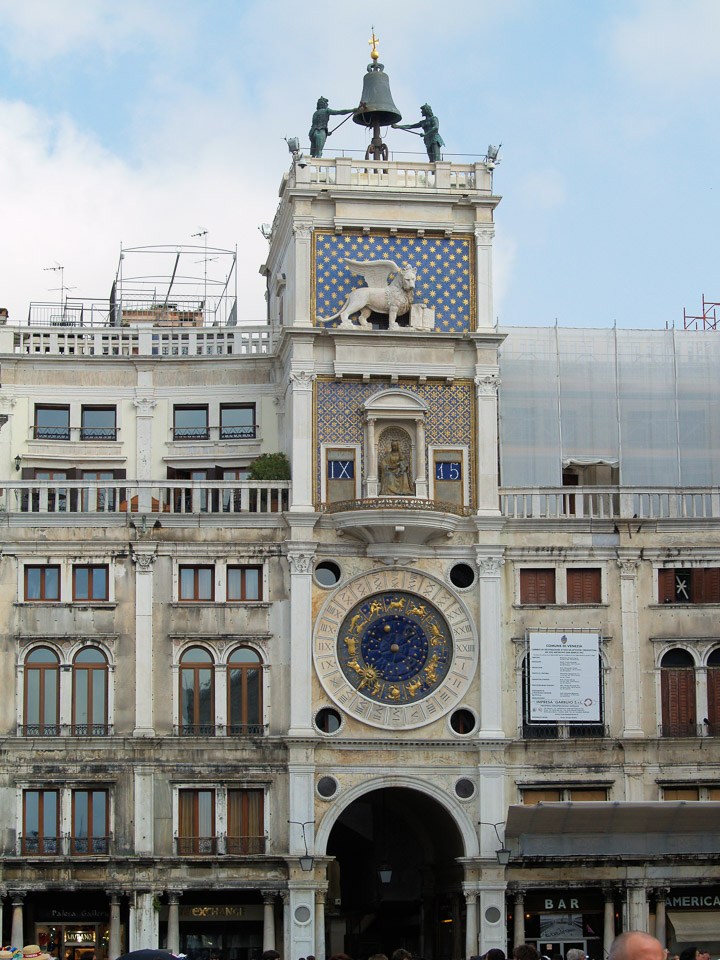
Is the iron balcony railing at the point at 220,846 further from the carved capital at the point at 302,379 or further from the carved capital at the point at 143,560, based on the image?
the carved capital at the point at 302,379

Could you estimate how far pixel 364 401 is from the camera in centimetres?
4594

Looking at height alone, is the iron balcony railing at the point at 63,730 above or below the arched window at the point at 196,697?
below

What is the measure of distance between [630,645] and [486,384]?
830 centimetres

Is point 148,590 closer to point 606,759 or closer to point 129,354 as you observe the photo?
point 129,354

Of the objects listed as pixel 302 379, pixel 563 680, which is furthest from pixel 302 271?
pixel 563 680

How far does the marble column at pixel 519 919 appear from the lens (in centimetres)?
4328

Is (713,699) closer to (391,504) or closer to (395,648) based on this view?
(395,648)

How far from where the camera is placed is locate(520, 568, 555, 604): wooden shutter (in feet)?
151

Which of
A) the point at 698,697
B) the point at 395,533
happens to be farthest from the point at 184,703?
the point at 698,697

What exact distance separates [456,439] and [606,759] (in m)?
9.70

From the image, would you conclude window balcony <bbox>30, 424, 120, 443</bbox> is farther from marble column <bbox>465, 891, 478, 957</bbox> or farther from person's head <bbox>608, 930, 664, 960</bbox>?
person's head <bbox>608, 930, 664, 960</bbox>

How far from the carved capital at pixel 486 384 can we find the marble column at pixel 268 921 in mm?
14811

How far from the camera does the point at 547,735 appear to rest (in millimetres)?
45125

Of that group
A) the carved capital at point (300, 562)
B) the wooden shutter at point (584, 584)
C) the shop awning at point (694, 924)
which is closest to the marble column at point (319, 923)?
the carved capital at point (300, 562)
